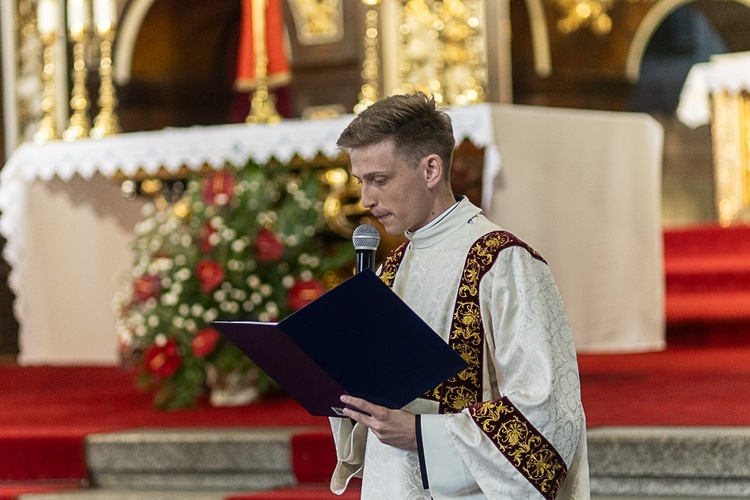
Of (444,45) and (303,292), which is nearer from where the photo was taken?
(303,292)

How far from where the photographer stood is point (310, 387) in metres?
2.04

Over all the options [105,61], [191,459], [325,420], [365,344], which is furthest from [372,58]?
[365,344]

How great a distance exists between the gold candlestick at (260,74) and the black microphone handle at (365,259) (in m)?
3.31

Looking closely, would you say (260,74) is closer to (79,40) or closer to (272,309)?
(79,40)

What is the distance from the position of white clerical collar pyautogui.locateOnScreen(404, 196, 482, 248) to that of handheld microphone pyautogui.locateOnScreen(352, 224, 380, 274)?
2.7 inches

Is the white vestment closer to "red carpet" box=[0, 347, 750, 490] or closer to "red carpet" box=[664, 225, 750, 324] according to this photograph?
"red carpet" box=[0, 347, 750, 490]

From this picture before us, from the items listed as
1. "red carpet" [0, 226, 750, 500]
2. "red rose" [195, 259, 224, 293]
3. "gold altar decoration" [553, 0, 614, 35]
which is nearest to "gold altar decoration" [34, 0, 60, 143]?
"red carpet" [0, 226, 750, 500]

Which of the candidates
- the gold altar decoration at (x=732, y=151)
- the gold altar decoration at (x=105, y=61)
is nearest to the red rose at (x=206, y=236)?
the gold altar decoration at (x=105, y=61)

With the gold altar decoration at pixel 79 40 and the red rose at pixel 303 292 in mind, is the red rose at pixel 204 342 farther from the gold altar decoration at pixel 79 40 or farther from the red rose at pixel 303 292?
the gold altar decoration at pixel 79 40

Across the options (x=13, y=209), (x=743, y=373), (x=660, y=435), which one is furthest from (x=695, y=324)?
(x=13, y=209)

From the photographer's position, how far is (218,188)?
4.58 m

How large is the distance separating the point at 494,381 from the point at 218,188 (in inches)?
104

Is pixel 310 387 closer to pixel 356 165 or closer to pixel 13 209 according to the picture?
pixel 356 165

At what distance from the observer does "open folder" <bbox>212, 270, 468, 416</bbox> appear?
Result: 1.88 m
